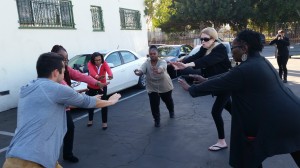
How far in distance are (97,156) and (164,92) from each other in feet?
7.00

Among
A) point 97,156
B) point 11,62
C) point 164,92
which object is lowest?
point 97,156

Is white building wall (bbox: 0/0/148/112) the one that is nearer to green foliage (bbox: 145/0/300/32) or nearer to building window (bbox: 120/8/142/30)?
building window (bbox: 120/8/142/30)

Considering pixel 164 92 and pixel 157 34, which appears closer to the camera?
pixel 164 92

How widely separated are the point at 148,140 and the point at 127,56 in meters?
4.99

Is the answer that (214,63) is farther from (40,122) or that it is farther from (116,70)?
(116,70)

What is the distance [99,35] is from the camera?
12555 millimetres

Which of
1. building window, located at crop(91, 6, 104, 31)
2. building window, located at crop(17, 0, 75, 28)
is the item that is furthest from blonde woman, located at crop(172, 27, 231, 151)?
building window, located at crop(91, 6, 104, 31)

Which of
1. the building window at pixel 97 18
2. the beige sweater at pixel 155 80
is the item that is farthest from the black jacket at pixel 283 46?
the building window at pixel 97 18

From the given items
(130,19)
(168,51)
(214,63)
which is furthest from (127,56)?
(214,63)

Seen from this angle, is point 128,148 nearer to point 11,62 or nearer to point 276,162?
point 276,162

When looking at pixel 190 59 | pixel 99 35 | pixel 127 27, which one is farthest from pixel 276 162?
pixel 127 27

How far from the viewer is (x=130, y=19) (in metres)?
14.9

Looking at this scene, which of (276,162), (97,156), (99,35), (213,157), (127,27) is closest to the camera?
(276,162)

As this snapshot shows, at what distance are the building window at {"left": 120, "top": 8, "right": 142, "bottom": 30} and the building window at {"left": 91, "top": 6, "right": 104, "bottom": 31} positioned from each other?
1585mm
